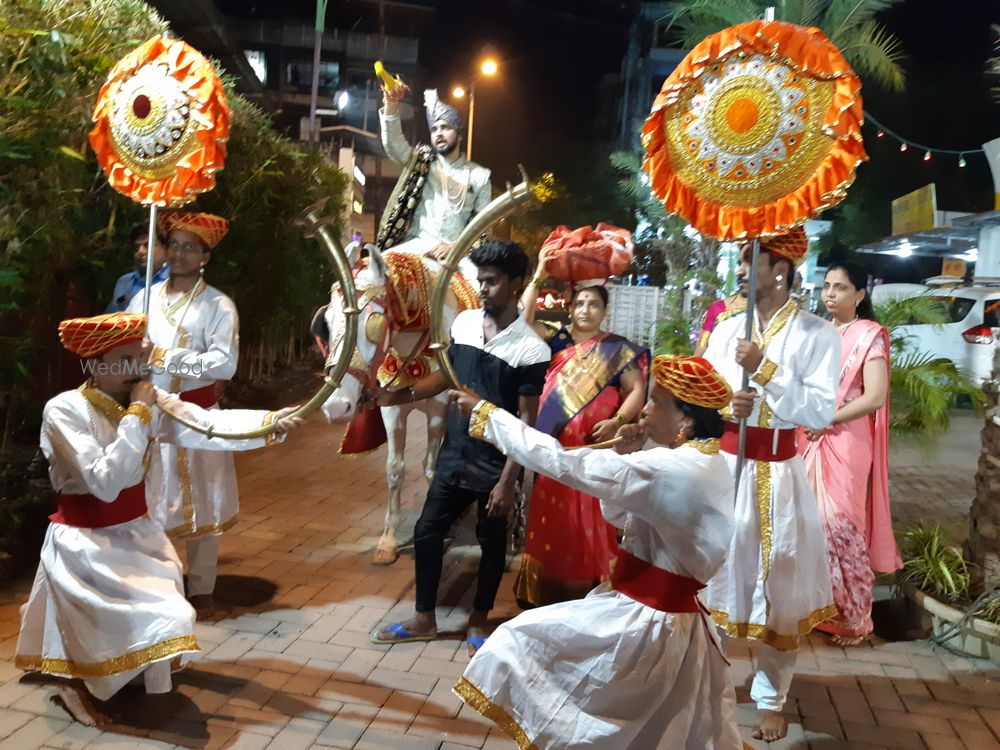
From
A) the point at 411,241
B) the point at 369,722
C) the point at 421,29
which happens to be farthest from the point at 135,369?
the point at 421,29

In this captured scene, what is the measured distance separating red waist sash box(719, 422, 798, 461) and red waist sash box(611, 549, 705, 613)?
104 cm

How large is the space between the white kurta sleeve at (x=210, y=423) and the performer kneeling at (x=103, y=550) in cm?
14

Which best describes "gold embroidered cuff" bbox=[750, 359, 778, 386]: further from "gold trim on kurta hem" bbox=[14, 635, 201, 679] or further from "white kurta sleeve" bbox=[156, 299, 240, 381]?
"white kurta sleeve" bbox=[156, 299, 240, 381]

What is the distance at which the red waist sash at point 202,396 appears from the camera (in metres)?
4.23

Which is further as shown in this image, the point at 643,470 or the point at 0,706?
the point at 0,706

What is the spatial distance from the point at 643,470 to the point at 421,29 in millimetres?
21761

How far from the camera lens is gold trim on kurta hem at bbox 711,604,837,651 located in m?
3.23

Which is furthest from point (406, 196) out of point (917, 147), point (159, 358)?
point (917, 147)

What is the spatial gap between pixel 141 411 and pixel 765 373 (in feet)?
8.30

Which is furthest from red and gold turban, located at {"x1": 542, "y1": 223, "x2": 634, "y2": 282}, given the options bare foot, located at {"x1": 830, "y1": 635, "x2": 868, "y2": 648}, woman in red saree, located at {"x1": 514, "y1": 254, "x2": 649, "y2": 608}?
bare foot, located at {"x1": 830, "y1": 635, "x2": 868, "y2": 648}

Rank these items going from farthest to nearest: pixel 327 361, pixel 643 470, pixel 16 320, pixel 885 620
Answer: pixel 16 320
pixel 885 620
pixel 327 361
pixel 643 470

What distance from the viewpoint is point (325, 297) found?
41.4ft

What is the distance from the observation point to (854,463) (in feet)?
14.6

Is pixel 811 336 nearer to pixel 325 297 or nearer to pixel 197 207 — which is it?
pixel 197 207
